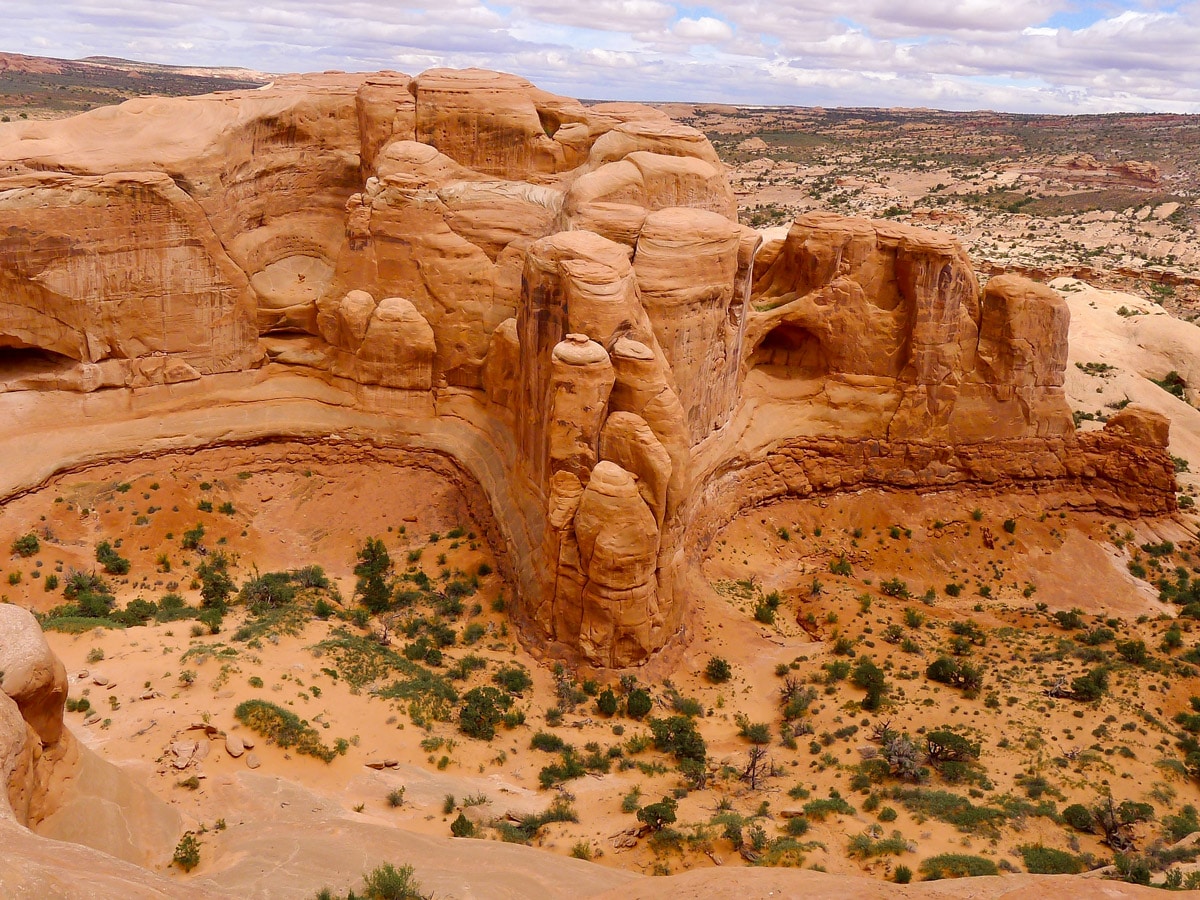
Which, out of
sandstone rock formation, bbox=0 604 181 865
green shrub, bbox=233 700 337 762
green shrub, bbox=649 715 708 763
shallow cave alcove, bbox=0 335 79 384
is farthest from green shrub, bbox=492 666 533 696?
shallow cave alcove, bbox=0 335 79 384

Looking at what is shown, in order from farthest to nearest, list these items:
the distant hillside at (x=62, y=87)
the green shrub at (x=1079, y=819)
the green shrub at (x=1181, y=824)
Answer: the distant hillside at (x=62, y=87), the green shrub at (x=1079, y=819), the green shrub at (x=1181, y=824)

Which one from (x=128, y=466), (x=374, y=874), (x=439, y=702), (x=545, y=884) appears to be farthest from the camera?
(x=128, y=466)

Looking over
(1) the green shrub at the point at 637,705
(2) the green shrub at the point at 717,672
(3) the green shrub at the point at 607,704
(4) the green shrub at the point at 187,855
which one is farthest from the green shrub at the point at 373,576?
(4) the green shrub at the point at 187,855

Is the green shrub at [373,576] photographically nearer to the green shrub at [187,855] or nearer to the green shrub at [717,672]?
the green shrub at [717,672]

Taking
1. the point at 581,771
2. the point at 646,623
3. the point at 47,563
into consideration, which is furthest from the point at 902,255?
the point at 47,563

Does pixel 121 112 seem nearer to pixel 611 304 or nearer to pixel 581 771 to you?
pixel 611 304
